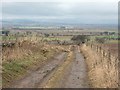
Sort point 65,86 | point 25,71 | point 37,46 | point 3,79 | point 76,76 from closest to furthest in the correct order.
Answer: point 65,86
point 3,79
point 76,76
point 25,71
point 37,46

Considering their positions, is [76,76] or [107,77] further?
[76,76]

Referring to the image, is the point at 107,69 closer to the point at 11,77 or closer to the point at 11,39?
the point at 11,77

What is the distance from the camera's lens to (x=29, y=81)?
66.2 ft

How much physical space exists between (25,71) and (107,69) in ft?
20.6

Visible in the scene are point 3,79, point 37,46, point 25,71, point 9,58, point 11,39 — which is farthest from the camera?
point 37,46

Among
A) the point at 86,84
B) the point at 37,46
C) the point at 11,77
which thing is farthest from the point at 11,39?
the point at 86,84

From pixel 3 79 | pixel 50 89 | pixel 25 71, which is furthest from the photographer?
pixel 25 71

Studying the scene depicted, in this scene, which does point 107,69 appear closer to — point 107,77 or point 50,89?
point 107,77

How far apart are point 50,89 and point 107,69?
470 centimetres

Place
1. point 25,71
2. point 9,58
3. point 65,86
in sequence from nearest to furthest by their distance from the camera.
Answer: point 65,86
point 25,71
point 9,58

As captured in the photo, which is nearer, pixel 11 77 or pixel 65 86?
pixel 65 86

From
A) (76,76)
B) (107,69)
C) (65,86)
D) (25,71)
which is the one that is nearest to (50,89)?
(65,86)

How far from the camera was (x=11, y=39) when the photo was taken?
40656 mm

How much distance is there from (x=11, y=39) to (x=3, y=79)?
819 inches
